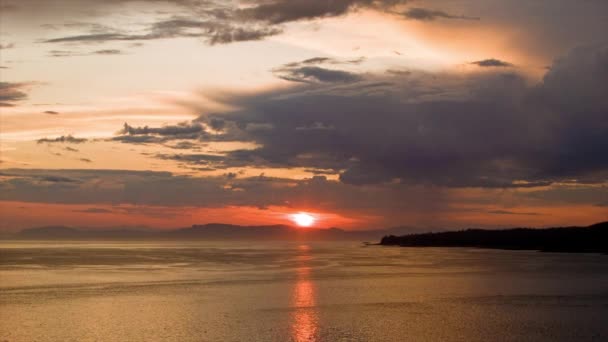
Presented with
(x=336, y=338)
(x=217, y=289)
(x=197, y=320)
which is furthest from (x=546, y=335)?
(x=217, y=289)

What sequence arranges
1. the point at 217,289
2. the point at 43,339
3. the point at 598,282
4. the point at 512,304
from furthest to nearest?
the point at 598,282 → the point at 217,289 → the point at 512,304 → the point at 43,339

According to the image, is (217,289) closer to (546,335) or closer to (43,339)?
(43,339)

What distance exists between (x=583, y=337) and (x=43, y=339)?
23207 millimetres

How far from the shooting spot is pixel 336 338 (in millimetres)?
27281

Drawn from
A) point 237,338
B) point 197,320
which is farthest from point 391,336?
point 197,320

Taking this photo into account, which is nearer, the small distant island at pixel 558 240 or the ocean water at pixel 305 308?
the ocean water at pixel 305 308

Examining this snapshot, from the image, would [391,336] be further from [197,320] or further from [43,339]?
[43,339]

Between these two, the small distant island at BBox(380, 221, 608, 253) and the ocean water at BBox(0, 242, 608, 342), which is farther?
the small distant island at BBox(380, 221, 608, 253)

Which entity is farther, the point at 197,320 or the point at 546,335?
the point at 197,320

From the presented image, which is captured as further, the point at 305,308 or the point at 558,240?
the point at 558,240

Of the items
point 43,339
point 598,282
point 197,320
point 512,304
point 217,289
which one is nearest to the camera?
point 43,339

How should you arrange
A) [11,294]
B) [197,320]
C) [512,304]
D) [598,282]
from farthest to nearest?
1. [598,282]
2. [11,294]
3. [512,304]
4. [197,320]

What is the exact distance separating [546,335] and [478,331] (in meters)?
2.92

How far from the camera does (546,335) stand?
28.3m
